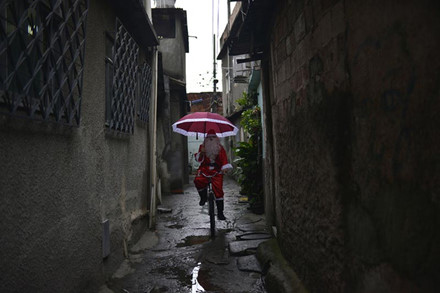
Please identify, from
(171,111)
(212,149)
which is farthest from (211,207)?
(171,111)

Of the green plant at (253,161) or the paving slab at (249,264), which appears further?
the green plant at (253,161)

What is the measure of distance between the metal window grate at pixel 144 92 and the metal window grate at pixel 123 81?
0.57 meters

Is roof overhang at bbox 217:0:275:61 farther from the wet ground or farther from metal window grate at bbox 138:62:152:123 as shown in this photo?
the wet ground

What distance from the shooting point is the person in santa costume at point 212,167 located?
6070 millimetres

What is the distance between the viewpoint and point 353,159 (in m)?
2.02

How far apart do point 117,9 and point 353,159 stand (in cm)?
385

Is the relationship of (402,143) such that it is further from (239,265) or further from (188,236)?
(188,236)

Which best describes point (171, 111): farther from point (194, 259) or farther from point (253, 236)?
point (194, 259)

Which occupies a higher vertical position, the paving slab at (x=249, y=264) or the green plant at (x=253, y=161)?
the green plant at (x=253, y=161)

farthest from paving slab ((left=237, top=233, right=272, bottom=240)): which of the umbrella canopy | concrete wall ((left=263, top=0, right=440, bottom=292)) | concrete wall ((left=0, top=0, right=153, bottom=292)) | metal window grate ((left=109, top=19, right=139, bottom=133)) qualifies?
metal window grate ((left=109, top=19, right=139, bottom=133))

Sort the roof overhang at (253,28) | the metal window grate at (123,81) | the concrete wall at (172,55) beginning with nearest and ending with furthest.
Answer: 1. the roof overhang at (253,28)
2. the metal window grate at (123,81)
3. the concrete wall at (172,55)

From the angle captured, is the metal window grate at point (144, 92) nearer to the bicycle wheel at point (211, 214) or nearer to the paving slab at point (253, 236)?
the bicycle wheel at point (211, 214)

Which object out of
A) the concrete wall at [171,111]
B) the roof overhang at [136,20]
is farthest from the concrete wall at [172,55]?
the roof overhang at [136,20]

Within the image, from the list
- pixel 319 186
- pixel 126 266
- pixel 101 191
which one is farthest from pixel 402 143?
pixel 126 266
